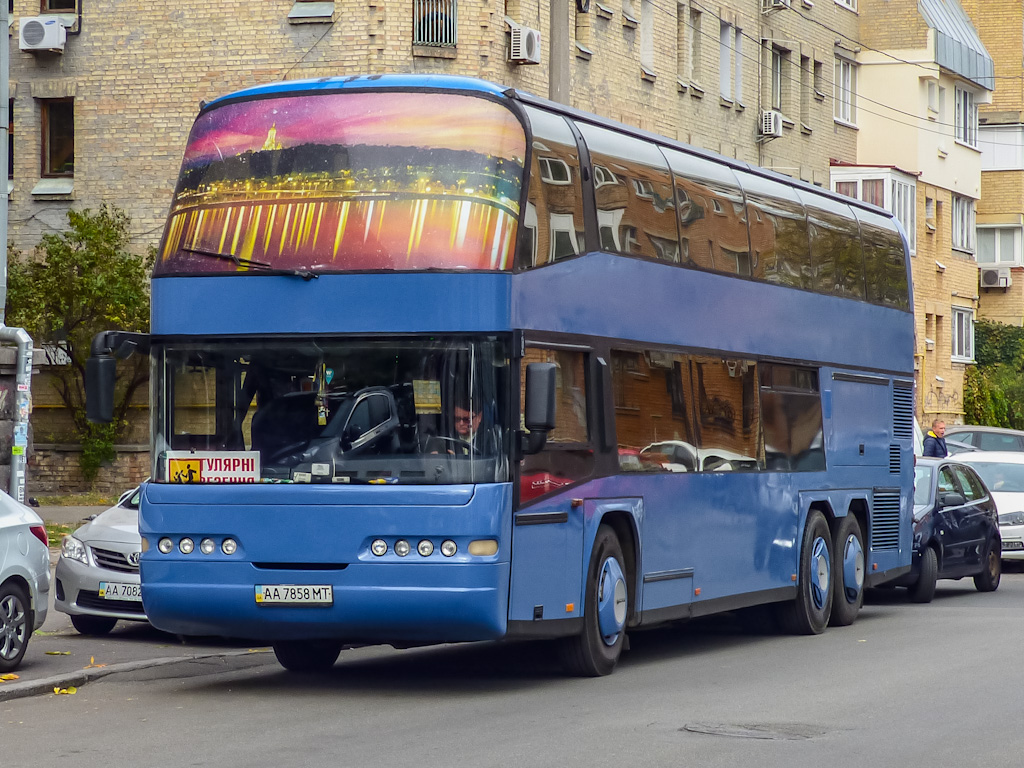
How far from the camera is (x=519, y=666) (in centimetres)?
1305

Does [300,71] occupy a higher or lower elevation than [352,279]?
higher

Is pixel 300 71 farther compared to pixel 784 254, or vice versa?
pixel 300 71

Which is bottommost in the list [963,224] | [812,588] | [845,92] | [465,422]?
[812,588]

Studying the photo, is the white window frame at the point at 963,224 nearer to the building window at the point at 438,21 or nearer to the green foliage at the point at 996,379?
the green foliage at the point at 996,379

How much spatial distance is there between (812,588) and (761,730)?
22.2ft

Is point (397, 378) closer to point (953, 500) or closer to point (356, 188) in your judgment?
point (356, 188)

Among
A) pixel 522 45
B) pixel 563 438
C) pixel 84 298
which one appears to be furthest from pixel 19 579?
pixel 522 45

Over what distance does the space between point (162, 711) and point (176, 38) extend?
23932 mm

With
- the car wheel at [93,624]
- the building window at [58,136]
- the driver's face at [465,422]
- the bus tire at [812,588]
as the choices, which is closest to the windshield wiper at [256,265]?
the driver's face at [465,422]

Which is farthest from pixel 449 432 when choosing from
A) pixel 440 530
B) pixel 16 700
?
pixel 16 700

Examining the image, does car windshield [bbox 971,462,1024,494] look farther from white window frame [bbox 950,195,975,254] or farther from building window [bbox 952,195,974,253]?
building window [bbox 952,195,974,253]

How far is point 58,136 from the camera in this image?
34.0 meters

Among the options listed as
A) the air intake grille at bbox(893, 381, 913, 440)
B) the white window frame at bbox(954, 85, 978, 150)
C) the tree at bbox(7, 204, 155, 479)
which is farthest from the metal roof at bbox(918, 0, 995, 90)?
the air intake grille at bbox(893, 381, 913, 440)

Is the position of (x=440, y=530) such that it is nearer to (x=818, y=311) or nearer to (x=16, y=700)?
(x=16, y=700)
